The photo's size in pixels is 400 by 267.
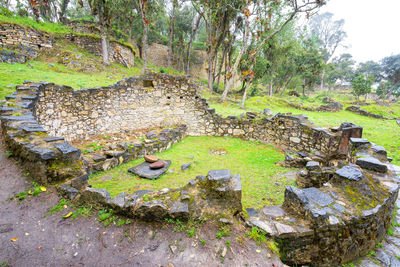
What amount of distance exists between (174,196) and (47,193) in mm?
2100

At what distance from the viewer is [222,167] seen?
18.8ft

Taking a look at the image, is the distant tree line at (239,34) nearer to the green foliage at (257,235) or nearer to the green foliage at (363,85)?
the green foliage at (363,85)

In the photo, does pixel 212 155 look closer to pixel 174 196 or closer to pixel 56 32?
pixel 174 196

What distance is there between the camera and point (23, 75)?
883 centimetres

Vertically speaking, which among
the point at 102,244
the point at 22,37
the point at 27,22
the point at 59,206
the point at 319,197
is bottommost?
the point at 102,244

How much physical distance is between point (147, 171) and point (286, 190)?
3.59m

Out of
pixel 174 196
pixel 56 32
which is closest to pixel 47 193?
pixel 174 196

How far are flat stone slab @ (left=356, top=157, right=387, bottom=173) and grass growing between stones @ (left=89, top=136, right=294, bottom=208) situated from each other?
160 cm

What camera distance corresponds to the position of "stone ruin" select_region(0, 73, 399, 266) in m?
2.58

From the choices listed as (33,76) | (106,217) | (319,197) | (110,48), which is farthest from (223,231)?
(110,48)

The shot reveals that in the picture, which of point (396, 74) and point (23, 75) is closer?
point (23, 75)

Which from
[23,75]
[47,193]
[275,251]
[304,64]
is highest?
[304,64]

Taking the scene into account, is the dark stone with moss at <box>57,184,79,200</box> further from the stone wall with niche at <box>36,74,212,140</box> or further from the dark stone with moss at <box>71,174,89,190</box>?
the stone wall with niche at <box>36,74,212,140</box>

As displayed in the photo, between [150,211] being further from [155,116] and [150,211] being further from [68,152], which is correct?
[155,116]
